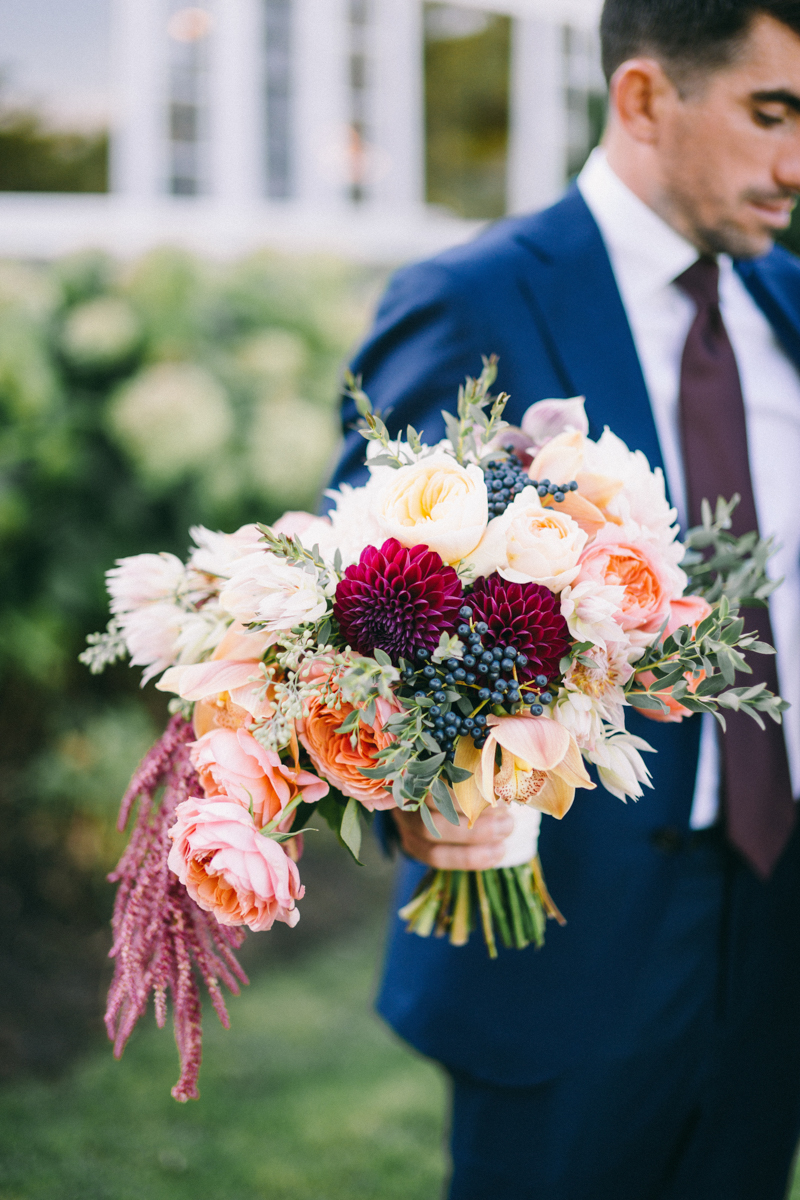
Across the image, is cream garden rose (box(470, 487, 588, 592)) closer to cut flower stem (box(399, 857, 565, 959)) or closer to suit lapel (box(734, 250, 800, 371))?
cut flower stem (box(399, 857, 565, 959))

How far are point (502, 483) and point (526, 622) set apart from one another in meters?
0.19

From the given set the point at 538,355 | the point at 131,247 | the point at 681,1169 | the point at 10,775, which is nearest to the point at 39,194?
the point at 131,247

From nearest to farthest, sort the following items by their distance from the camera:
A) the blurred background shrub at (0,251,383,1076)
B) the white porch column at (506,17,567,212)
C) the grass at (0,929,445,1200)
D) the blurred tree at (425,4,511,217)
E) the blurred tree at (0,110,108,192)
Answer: the grass at (0,929,445,1200)
the blurred background shrub at (0,251,383,1076)
the blurred tree at (0,110,108,192)
the blurred tree at (425,4,511,217)
the white porch column at (506,17,567,212)

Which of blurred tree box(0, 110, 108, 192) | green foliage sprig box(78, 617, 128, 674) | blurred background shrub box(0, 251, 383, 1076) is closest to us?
green foliage sprig box(78, 617, 128, 674)

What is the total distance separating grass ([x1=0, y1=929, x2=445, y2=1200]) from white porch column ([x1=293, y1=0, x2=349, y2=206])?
5053 millimetres

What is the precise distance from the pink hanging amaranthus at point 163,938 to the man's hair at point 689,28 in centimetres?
126

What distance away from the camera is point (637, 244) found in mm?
1646

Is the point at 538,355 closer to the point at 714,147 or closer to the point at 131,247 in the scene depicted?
the point at 714,147

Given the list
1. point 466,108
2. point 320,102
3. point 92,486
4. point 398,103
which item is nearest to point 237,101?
point 320,102

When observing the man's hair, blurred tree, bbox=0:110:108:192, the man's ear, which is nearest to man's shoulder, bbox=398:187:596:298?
the man's ear

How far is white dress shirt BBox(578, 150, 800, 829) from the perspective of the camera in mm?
1642

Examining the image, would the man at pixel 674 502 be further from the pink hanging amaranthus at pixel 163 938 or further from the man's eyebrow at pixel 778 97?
the pink hanging amaranthus at pixel 163 938

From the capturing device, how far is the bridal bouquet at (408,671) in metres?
1.06

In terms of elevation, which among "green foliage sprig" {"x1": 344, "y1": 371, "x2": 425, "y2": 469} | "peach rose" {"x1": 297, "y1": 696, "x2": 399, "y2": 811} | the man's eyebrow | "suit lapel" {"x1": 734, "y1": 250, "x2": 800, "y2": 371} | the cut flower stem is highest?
the man's eyebrow
